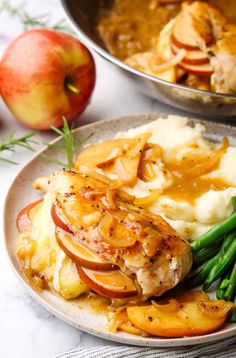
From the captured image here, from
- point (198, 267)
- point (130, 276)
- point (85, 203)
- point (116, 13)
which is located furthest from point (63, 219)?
point (116, 13)

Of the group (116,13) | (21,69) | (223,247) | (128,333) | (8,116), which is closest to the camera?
(128,333)

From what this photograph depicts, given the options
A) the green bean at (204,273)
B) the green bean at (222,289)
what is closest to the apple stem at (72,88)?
the green bean at (204,273)

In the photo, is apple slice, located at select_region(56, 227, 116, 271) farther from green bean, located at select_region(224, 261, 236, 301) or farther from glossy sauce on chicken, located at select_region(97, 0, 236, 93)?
glossy sauce on chicken, located at select_region(97, 0, 236, 93)

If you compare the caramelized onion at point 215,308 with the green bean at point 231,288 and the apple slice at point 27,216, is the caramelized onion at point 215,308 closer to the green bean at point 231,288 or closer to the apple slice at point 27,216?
the green bean at point 231,288

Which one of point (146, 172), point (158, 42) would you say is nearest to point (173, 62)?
point (158, 42)

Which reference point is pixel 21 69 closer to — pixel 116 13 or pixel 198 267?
pixel 116 13

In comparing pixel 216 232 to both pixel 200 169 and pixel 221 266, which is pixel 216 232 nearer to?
pixel 221 266
